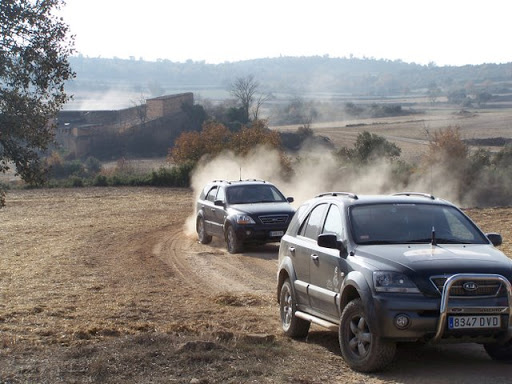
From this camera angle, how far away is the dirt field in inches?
336

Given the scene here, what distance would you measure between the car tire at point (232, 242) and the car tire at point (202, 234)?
8.20ft

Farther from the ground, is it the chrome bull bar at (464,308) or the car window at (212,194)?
the chrome bull bar at (464,308)

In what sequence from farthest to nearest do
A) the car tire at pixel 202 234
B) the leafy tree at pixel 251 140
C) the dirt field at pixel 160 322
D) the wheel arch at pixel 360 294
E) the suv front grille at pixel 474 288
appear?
Result: the leafy tree at pixel 251 140 → the car tire at pixel 202 234 → the dirt field at pixel 160 322 → the wheel arch at pixel 360 294 → the suv front grille at pixel 474 288

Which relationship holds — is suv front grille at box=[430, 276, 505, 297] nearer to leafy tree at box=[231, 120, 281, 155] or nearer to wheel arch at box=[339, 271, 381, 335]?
wheel arch at box=[339, 271, 381, 335]

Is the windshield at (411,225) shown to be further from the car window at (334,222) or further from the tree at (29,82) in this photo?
the tree at (29,82)

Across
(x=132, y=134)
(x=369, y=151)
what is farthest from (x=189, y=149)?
(x=132, y=134)

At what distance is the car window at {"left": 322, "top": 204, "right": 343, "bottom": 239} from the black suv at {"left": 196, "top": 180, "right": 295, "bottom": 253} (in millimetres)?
10404

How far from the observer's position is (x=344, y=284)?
9.09m

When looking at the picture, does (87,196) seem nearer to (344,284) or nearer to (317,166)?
(317,166)

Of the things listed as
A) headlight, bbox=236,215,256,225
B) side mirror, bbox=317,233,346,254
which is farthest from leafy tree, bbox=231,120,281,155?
side mirror, bbox=317,233,346,254

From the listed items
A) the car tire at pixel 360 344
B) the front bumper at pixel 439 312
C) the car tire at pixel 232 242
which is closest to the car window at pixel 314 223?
the car tire at pixel 360 344

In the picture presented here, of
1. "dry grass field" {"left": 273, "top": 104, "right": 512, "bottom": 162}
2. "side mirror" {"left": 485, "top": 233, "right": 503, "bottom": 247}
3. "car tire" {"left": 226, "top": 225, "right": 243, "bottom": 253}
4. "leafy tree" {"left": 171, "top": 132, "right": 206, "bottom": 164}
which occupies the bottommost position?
"dry grass field" {"left": 273, "top": 104, "right": 512, "bottom": 162}

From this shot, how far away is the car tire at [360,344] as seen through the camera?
8.48 metres

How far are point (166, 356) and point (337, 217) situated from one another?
8.43 ft
